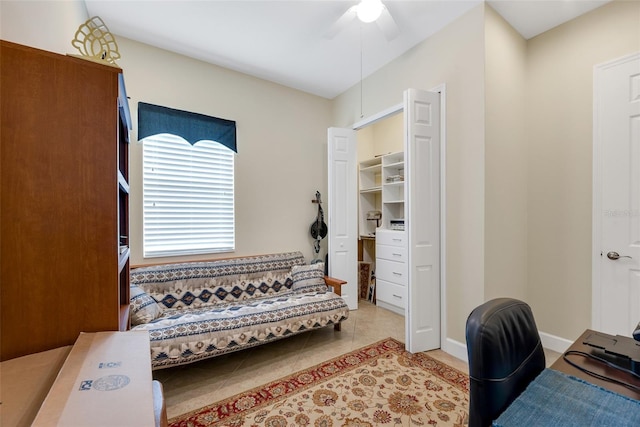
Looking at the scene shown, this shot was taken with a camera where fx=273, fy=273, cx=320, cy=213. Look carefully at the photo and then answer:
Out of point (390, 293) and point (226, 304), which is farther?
point (390, 293)

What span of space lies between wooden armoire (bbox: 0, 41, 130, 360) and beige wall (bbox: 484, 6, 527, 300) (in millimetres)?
2599

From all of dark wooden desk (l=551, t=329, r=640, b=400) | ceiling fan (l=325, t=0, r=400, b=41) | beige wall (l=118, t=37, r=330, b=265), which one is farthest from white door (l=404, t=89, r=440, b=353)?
beige wall (l=118, t=37, r=330, b=265)

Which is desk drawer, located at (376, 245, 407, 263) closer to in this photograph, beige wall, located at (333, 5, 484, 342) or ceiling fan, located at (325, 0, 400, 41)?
beige wall, located at (333, 5, 484, 342)

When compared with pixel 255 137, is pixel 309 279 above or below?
below

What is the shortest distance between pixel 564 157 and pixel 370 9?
2.19 meters

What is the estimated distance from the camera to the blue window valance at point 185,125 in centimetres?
283

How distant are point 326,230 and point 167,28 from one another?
295 centimetres

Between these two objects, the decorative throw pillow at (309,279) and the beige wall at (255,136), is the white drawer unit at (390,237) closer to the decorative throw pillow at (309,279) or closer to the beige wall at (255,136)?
the beige wall at (255,136)

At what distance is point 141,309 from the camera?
85.8 inches

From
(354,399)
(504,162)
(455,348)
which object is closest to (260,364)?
(354,399)

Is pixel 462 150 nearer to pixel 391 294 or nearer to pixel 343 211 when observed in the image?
pixel 343 211

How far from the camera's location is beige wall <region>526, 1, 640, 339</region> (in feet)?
7.75

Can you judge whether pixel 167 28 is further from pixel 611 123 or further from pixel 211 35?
pixel 611 123

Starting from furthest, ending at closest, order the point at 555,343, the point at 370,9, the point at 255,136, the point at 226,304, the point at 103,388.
Result: the point at 255,136 < the point at 226,304 < the point at 555,343 < the point at 370,9 < the point at 103,388
